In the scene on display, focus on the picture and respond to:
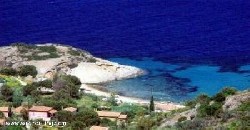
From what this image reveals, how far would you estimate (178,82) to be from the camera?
7488 centimetres

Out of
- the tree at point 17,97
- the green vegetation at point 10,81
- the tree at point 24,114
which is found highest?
the green vegetation at point 10,81

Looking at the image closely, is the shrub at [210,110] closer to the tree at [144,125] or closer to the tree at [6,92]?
the tree at [144,125]

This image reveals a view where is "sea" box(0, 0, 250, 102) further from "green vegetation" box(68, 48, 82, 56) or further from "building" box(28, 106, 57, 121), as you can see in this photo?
"building" box(28, 106, 57, 121)

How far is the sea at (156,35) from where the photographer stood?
75.4 metres

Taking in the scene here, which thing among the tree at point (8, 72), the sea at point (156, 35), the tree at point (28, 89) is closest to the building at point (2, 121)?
the tree at point (28, 89)

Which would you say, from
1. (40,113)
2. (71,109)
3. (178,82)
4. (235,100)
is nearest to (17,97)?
(71,109)

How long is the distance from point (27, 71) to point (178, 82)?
55.4ft

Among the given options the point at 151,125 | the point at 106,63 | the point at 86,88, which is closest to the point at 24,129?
the point at 151,125

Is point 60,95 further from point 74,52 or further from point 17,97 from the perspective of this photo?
point 74,52

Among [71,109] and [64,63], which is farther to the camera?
[64,63]

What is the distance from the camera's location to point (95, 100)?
58.5 m

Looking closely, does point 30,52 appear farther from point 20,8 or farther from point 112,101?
point 20,8

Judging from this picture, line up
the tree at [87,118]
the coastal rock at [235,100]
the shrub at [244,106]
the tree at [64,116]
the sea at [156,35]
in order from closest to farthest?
1. the shrub at [244,106]
2. the coastal rock at [235,100]
3. the tree at [87,118]
4. the tree at [64,116]
5. the sea at [156,35]

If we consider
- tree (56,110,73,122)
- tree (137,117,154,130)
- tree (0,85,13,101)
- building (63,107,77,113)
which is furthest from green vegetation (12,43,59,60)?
tree (137,117,154,130)
